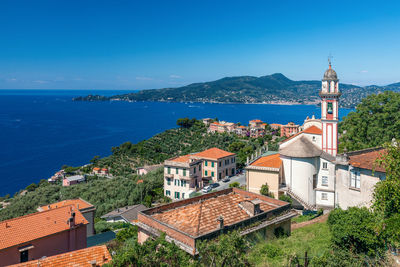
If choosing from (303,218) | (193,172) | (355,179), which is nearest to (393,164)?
(355,179)

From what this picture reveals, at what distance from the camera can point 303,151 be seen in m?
26.6

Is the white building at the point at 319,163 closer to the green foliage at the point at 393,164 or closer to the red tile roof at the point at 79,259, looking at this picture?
the green foliage at the point at 393,164

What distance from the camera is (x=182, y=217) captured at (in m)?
13.8

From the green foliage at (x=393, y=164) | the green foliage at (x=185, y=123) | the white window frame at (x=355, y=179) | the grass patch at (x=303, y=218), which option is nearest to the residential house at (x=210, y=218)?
the green foliage at (x=393, y=164)

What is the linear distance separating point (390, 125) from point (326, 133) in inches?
365

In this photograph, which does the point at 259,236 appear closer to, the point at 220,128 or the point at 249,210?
the point at 249,210

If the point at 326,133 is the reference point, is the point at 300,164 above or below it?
below

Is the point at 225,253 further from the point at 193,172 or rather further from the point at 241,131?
the point at 241,131

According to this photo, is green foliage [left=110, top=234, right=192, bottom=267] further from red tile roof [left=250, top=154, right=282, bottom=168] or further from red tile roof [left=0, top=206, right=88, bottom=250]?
red tile roof [left=250, top=154, right=282, bottom=168]

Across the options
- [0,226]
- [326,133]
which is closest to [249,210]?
[0,226]

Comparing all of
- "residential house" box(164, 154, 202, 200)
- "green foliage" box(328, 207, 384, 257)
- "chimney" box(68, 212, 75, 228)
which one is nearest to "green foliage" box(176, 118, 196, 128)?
"residential house" box(164, 154, 202, 200)

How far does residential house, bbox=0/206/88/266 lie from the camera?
15.4 metres

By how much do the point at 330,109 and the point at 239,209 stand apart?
1663cm

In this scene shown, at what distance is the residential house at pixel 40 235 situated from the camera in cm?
1538
